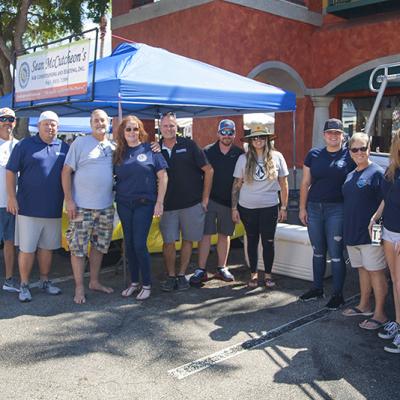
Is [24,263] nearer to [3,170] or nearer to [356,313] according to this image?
[3,170]

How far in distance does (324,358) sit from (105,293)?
237cm

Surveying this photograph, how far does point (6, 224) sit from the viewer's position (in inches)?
200

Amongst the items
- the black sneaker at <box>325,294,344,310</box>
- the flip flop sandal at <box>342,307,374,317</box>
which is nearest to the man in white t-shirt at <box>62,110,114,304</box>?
the black sneaker at <box>325,294,344,310</box>

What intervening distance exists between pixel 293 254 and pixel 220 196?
3.55 feet

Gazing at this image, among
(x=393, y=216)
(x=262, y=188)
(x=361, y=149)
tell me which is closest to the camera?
(x=393, y=216)

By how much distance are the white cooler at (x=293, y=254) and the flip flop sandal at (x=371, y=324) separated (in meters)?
1.30

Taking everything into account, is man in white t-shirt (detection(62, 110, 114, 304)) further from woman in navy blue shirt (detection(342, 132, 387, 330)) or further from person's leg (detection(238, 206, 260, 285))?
woman in navy blue shirt (detection(342, 132, 387, 330))

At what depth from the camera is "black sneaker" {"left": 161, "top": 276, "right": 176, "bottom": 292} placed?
506cm

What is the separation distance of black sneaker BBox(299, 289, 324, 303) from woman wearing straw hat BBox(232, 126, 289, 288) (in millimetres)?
459

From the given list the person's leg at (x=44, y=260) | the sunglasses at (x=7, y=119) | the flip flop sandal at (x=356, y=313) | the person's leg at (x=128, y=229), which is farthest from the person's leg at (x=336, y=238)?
the sunglasses at (x=7, y=119)

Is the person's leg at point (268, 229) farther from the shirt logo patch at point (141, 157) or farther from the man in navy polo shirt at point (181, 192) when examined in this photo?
the shirt logo patch at point (141, 157)

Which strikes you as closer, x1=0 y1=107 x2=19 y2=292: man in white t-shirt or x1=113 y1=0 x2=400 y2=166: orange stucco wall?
x1=0 y1=107 x2=19 y2=292: man in white t-shirt

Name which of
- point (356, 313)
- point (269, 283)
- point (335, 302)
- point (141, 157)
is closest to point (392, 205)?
point (356, 313)

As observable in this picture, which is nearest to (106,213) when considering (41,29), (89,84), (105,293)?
(105,293)
